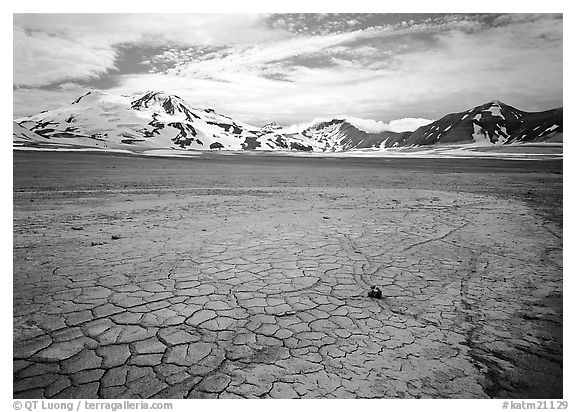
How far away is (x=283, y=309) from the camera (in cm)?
305

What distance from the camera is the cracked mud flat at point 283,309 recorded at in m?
2.21

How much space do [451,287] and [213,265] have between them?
95.6 inches

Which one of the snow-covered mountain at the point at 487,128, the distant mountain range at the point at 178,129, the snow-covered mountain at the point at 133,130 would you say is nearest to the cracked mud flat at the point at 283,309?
the distant mountain range at the point at 178,129

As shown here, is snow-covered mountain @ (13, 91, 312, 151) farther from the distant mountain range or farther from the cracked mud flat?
the cracked mud flat

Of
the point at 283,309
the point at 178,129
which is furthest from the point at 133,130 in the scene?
the point at 283,309

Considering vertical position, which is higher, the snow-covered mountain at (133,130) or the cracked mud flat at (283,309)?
the snow-covered mountain at (133,130)

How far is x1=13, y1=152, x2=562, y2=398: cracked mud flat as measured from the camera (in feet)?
7.25

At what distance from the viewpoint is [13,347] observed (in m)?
2.53

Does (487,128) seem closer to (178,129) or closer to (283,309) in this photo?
(178,129)

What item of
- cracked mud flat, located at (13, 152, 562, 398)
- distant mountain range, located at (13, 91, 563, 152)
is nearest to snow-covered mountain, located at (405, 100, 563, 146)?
distant mountain range, located at (13, 91, 563, 152)

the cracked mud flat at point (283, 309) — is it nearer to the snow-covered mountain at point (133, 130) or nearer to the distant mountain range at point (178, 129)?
the distant mountain range at point (178, 129)

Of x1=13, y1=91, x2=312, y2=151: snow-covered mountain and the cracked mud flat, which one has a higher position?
x1=13, y1=91, x2=312, y2=151: snow-covered mountain
